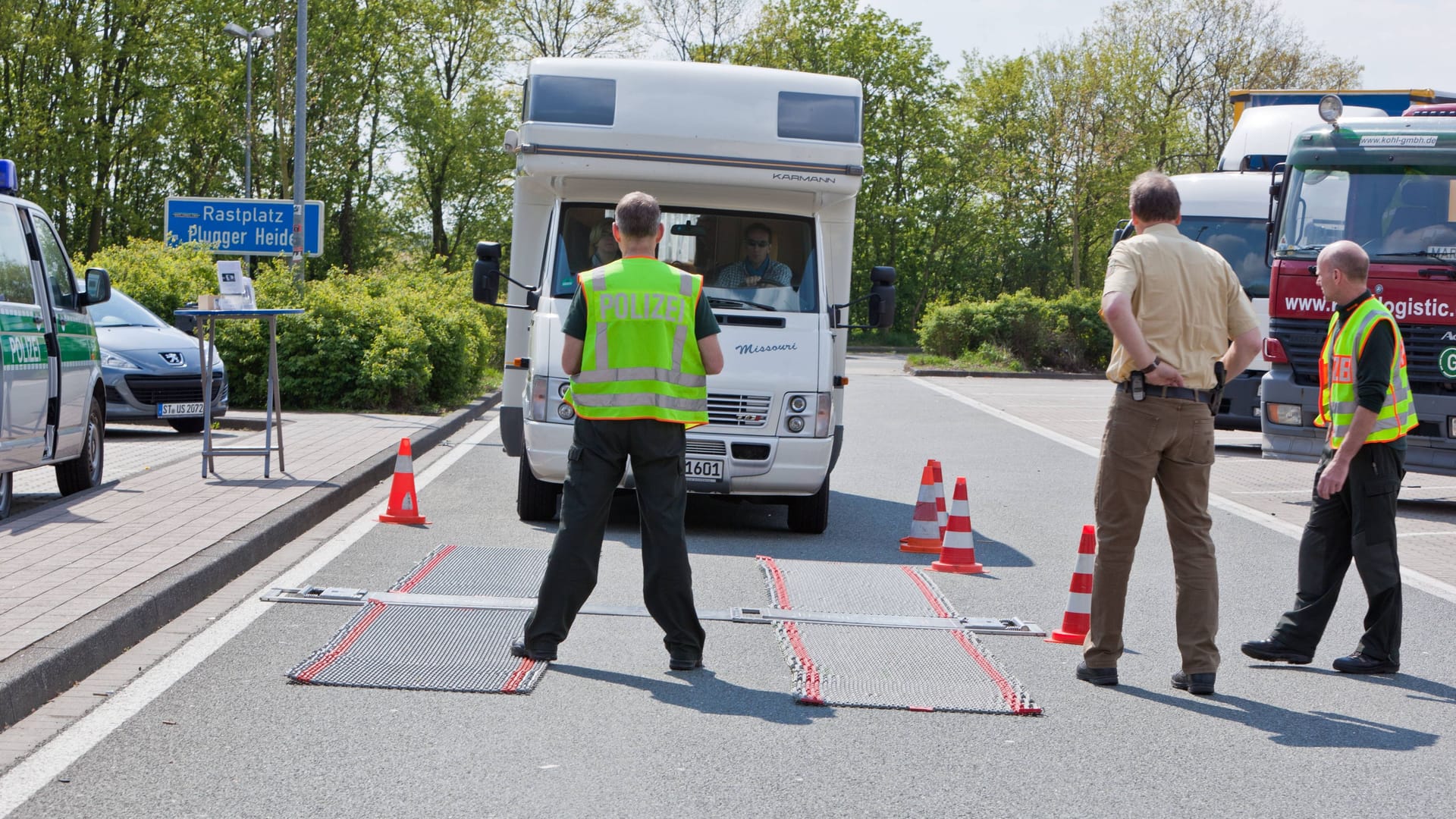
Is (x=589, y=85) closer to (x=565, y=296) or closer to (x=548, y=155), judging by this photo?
(x=548, y=155)

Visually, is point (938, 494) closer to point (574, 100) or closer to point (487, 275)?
point (487, 275)

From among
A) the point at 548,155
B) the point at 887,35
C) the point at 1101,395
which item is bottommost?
the point at 1101,395

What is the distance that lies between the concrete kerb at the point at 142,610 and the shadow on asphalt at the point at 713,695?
1.75 m

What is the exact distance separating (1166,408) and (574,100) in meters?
5.37

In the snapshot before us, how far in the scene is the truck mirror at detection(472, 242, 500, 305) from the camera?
10.2m

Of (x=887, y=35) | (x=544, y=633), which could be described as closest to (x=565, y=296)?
(x=544, y=633)

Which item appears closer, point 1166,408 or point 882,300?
point 1166,408

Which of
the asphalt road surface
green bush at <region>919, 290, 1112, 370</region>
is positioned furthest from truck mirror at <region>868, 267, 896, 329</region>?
green bush at <region>919, 290, 1112, 370</region>

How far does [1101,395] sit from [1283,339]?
15.6 m

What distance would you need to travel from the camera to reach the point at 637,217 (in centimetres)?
613

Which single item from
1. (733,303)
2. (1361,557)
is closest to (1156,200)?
(1361,557)

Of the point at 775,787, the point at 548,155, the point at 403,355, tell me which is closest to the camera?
the point at 775,787

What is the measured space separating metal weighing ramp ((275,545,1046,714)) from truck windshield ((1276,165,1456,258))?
20.4 feet

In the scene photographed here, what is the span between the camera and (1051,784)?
481 cm
